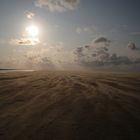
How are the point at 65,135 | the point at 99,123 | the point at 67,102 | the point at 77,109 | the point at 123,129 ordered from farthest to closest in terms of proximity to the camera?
the point at 67,102, the point at 77,109, the point at 99,123, the point at 123,129, the point at 65,135

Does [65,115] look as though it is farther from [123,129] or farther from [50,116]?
[123,129]

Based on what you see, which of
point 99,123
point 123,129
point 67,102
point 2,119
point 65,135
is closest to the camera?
point 65,135

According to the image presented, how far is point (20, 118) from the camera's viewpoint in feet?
20.9

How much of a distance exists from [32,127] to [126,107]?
14.6ft

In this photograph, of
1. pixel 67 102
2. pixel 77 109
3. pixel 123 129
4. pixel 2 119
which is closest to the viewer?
pixel 123 129

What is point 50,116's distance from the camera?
6574 millimetres

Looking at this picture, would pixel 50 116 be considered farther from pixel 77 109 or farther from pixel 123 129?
pixel 123 129

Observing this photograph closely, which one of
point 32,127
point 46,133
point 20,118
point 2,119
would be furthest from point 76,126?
point 2,119

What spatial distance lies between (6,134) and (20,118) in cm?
125

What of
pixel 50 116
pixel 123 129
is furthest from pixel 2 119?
pixel 123 129

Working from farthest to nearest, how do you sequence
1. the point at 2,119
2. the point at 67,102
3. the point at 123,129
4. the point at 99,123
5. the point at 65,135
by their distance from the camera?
the point at 67,102 < the point at 2,119 < the point at 99,123 < the point at 123,129 < the point at 65,135

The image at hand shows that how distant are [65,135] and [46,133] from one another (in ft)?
1.95

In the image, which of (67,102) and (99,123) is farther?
(67,102)

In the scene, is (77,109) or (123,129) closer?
(123,129)
